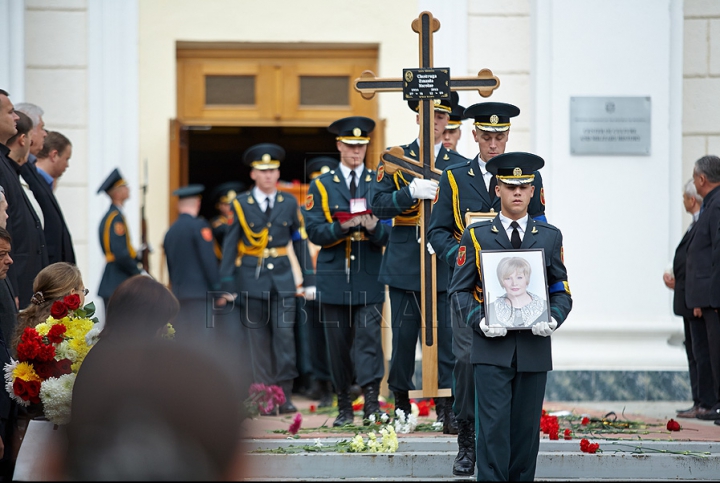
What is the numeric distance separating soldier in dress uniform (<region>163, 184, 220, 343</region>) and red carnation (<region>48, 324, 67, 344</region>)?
4.75 m

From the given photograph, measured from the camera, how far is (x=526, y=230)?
4.89m

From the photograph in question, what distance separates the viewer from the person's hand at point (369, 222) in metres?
7.07

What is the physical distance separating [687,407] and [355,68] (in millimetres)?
4296

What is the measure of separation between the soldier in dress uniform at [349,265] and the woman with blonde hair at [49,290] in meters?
2.31

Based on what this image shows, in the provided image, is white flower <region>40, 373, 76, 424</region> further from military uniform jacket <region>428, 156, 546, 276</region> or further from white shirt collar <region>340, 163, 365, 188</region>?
white shirt collar <region>340, 163, 365, 188</region>

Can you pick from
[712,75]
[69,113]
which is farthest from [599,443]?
[69,113]

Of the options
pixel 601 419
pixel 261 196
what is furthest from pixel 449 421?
pixel 261 196

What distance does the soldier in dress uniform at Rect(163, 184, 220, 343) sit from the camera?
958 cm

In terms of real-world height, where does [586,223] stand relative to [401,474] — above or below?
above

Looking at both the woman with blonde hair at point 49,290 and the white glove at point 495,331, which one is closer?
the white glove at point 495,331

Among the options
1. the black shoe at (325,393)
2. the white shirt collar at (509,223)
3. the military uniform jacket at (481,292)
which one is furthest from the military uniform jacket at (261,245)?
the white shirt collar at (509,223)

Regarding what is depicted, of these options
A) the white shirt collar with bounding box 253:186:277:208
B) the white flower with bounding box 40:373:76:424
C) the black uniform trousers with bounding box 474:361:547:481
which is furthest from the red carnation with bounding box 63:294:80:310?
the white shirt collar with bounding box 253:186:277:208

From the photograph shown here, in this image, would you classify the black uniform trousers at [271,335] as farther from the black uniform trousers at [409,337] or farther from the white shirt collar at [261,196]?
the black uniform trousers at [409,337]

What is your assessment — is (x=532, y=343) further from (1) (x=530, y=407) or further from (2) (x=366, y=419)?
(2) (x=366, y=419)
